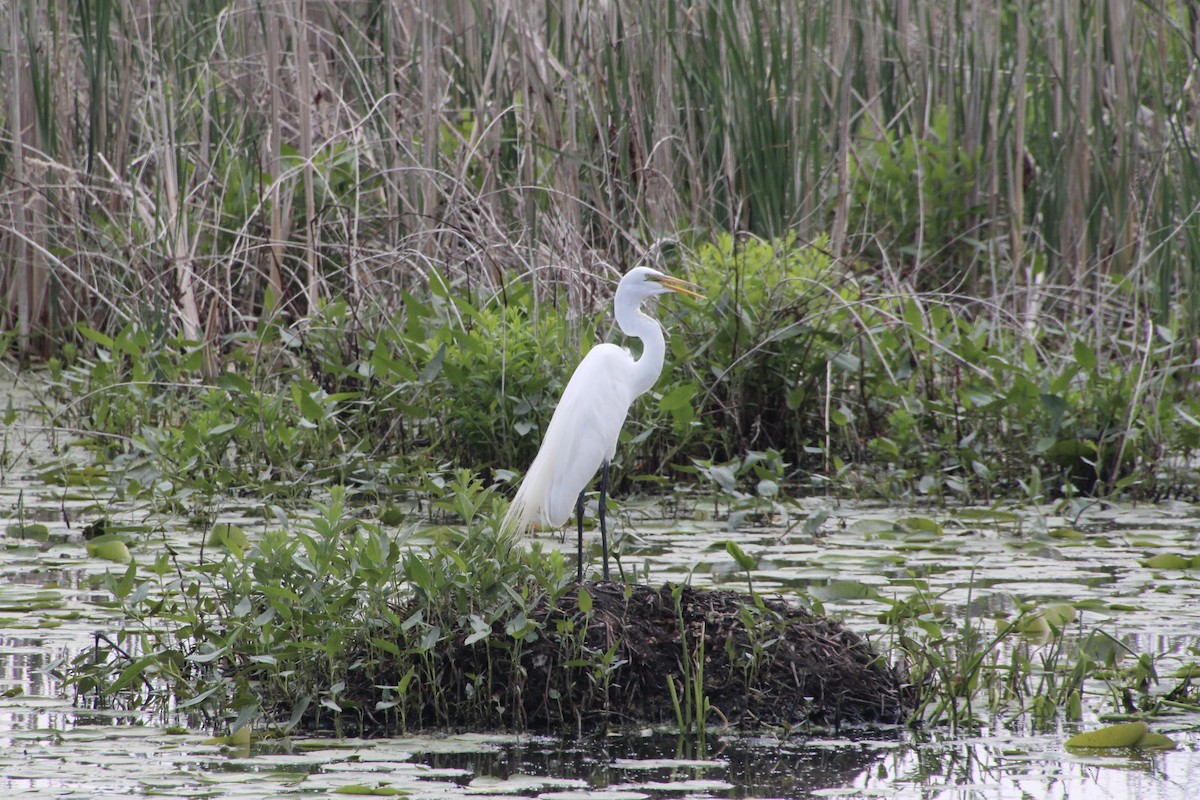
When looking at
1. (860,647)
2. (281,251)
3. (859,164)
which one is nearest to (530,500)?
(860,647)

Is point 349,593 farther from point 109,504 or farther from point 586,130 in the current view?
point 586,130

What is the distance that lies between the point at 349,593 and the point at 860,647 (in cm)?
111

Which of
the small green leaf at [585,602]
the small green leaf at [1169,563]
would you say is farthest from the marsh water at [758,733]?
the small green leaf at [585,602]

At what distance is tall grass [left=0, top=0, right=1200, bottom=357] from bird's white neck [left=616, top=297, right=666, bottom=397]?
135 cm

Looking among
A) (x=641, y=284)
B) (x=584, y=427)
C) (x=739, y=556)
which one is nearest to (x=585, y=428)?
(x=584, y=427)

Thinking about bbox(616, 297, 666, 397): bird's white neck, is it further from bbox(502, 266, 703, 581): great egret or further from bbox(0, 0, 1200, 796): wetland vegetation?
bbox(0, 0, 1200, 796): wetland vegetation

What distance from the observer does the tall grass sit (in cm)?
613

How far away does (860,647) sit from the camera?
3.38m

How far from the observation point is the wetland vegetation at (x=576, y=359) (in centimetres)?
329

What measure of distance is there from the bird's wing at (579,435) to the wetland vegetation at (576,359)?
12.5 inches

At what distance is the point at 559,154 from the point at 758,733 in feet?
10.8

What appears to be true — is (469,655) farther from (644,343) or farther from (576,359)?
(576,359)

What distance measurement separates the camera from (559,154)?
6008 mm

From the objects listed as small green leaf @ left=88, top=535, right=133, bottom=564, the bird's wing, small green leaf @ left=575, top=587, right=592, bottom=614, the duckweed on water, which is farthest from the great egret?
small green leaf @ left=88, top=535, right=133, bottom=564
